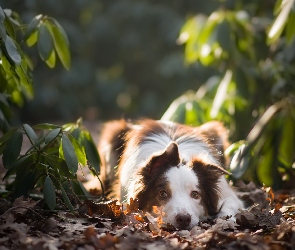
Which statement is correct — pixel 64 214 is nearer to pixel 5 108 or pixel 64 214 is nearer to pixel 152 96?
pixel 5 108

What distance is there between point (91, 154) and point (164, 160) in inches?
24.6

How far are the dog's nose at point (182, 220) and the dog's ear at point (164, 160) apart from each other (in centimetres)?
49

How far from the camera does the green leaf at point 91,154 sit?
14.5ft

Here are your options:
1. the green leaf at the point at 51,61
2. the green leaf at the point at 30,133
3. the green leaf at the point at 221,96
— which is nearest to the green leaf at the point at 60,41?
the green leaf at the point at 51,61

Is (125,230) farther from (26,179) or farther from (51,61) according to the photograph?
(51,61)

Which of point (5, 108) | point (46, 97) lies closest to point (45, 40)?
point (5, 108)

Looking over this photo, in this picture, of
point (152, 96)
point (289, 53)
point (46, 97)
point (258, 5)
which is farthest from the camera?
point (152, 96)

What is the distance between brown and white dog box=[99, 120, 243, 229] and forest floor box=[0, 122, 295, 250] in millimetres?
190

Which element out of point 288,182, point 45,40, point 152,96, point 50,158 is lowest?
point 152,96

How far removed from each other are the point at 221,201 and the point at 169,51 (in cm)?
966

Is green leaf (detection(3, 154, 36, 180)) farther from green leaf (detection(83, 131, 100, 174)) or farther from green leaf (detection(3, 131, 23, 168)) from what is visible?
green leaf (detection(83, 131, 100, 174))

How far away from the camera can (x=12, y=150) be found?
3846mm

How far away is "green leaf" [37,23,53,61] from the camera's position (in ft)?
13.9

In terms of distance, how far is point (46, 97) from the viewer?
1230 centimetres
